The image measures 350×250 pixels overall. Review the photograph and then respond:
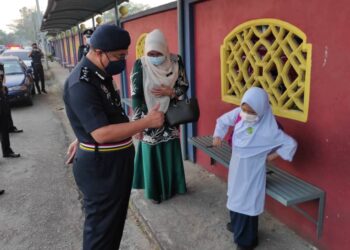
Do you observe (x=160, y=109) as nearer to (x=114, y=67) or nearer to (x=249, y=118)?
(x=249, y=118)

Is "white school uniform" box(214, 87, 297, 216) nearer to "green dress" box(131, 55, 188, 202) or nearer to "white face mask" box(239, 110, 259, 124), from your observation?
"white face mask" box(239, 110, 259, 124)

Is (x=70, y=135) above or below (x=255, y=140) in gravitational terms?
below

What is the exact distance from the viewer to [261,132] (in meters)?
2.60

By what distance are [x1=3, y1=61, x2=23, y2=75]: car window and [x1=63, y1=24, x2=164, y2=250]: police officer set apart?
9.72 metres

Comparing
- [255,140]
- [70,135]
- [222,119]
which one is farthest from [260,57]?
[70,135]

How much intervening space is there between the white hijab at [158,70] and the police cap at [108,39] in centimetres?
117

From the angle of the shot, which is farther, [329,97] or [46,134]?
[46,134]

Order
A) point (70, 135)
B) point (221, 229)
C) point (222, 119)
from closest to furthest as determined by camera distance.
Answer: point (222, 119)
point (221, 229)
point (70, 135)

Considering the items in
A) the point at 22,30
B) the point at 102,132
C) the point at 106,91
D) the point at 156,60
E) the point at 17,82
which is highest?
the point at 22,30

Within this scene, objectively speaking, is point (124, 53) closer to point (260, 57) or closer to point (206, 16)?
point (260, 57)

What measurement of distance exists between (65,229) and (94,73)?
6.84ft

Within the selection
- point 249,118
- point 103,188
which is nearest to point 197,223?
point 249,118

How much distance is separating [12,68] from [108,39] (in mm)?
10168

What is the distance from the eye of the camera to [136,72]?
10.8 feet
